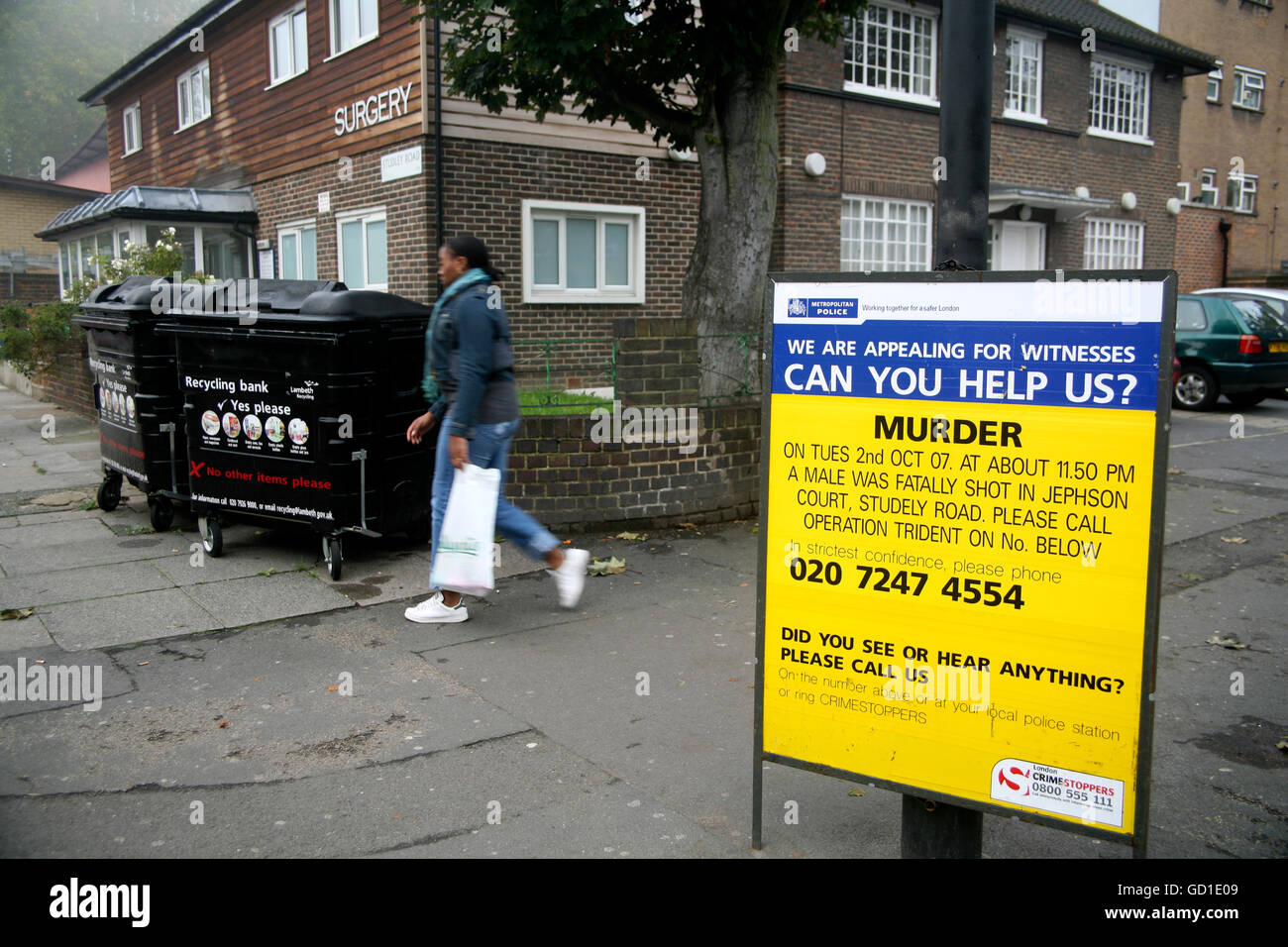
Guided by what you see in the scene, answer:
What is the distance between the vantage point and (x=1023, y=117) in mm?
19625

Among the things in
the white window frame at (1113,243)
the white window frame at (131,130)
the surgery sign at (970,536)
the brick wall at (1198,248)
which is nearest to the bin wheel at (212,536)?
the surgery sign at (970,536)

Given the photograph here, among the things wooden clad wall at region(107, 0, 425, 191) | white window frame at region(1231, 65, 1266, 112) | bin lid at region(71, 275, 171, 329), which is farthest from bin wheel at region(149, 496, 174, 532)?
→ white window frame at region(1231, 65, 1266, 112)

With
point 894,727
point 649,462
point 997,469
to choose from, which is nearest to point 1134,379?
point 997,469

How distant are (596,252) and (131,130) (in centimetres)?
1591

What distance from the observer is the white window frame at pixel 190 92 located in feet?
64.2

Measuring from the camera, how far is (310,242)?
52.6 feet

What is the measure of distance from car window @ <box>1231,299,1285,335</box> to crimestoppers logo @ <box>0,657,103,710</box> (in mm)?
15807

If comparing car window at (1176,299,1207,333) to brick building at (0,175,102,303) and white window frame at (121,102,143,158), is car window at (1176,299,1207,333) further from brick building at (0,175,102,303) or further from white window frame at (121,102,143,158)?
brick building at (0,175,102,303)

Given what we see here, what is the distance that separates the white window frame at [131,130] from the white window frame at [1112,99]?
20659 mm

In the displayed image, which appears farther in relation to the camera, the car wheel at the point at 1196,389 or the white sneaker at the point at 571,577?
the car wheel at the point at 1196,389

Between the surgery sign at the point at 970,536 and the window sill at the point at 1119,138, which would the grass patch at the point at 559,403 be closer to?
the surgery sign at the point at 970,536

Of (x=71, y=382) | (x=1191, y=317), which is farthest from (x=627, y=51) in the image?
(x=1191, y=317)

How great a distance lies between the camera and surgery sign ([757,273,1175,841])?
9.27ft
